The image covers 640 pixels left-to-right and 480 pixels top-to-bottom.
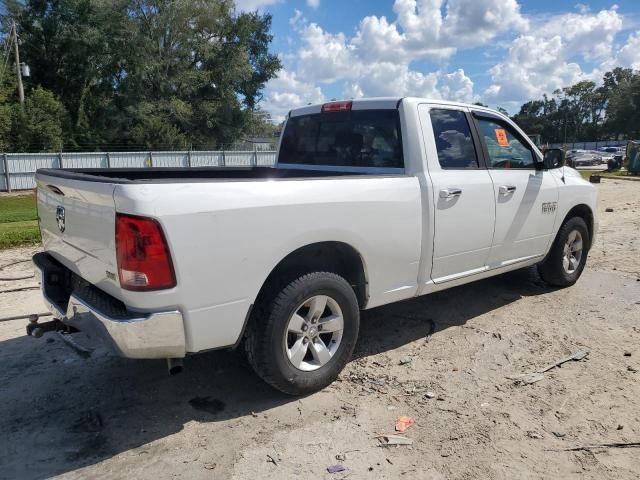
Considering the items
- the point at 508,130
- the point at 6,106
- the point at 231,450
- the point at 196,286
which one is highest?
the point at 6,106

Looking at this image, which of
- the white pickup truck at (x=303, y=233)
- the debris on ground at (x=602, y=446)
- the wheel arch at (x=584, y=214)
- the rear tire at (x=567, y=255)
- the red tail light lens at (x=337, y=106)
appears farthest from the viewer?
the wheel arch at (x=584, y=214)

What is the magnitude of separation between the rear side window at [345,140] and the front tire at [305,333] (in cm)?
126

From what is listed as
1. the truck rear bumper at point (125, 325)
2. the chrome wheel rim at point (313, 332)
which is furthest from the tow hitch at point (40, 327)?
the chrome wheel rim at point (313, 332)

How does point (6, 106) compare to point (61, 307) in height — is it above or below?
above

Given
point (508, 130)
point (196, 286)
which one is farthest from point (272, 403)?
point (508, 130)

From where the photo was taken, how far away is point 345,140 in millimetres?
4664

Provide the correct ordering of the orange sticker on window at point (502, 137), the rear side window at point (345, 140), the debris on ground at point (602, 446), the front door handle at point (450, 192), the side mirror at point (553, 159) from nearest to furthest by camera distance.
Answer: the debris on ground at point (602, 446) < the front door handle at point (450, 192) < the rear side window at point (345, 140) < the orange sticker on window at point (502, 137) < the side mirror at point (553, 159)

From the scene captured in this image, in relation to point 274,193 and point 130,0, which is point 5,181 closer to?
point 130,0

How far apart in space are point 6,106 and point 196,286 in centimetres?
3794

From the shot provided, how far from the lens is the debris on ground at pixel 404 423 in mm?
3262

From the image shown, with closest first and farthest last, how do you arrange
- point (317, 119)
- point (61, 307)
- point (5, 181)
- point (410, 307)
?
1. point (61, 307)
2. point (317, 119)
3. point (410, 307)
4. point (5, 181)

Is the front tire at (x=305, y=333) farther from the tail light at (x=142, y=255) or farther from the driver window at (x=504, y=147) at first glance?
the driver window at (x=504, y=147)

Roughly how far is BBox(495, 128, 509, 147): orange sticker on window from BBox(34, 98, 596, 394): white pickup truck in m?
0.02

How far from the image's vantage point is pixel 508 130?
16.9 feet
